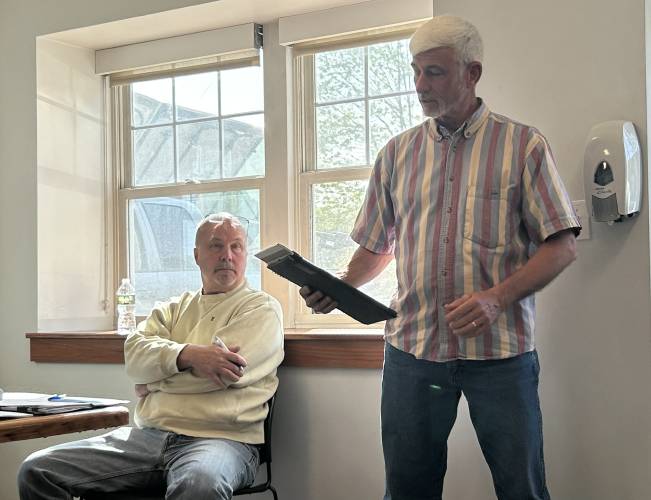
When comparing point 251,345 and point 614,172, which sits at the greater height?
point 614,172

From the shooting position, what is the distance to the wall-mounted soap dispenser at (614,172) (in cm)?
215

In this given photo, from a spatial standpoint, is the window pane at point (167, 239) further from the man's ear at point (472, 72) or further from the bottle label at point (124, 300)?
the man's ear at point (472, 72)

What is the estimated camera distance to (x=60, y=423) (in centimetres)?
189

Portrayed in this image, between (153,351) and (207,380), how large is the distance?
216 millimetres

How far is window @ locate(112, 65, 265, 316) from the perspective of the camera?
3.28 meters

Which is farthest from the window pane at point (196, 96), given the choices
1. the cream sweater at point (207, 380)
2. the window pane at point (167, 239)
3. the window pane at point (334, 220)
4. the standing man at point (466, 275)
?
the standing man at point (466, 275)

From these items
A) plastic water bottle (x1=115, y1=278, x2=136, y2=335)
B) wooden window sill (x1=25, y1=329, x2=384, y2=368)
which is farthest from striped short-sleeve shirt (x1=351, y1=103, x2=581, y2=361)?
plastic water bottle (x1=115, y1=278, x2=136, y2=335)

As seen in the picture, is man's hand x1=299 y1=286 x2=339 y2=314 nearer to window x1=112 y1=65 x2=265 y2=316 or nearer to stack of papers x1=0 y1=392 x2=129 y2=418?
stack of papers x1=0 y1=392 x2=129 y2=418

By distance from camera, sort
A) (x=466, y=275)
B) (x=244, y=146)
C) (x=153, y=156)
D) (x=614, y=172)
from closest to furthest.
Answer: (x=466, y=275)
(x=614, y=172)
(x=244, y=146)
(x=153, y=156)

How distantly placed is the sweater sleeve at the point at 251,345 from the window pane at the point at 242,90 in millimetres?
957

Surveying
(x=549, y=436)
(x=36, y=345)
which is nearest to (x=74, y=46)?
(x=36, y=345)

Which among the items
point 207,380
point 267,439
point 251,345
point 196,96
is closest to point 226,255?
point 251,345

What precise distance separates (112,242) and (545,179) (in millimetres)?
2242

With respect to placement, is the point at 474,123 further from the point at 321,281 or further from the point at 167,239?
the point at 167,239
